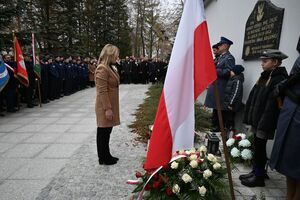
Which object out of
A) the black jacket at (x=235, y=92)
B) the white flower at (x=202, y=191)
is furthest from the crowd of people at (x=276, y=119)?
the black jacket at (x=235, y=92)

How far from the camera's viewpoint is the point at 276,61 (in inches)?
138

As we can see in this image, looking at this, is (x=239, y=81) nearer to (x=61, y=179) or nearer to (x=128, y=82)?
(x=61, y=179)

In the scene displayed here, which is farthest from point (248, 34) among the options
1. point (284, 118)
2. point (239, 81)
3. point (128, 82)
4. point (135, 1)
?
point (135, 1)

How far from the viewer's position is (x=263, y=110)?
136 inches

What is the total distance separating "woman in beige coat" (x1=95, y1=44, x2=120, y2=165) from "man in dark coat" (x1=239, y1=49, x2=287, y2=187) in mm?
1892

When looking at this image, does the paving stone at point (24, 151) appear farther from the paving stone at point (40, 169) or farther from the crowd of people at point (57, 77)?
the crowd of people at point (57, 77)

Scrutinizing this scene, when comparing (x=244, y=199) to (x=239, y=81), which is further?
(x=239, y=81)

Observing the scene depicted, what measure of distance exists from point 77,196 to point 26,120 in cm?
499

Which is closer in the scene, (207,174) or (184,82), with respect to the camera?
(184,82)

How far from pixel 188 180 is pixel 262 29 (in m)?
3.30

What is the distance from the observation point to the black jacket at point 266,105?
3.31 metres

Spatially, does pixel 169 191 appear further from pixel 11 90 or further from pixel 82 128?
pixel 11 90

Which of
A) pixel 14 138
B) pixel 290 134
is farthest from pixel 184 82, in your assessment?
pixel 14 138

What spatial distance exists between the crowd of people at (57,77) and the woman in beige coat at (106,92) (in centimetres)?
119
